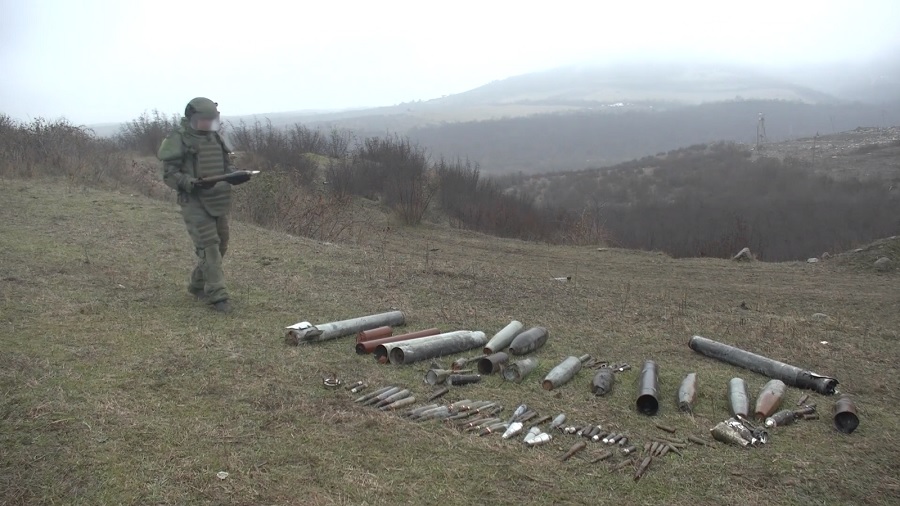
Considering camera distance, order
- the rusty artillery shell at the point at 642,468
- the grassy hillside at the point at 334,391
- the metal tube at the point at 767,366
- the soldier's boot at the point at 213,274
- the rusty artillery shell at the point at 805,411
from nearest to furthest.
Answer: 1. the grassy hillside at the point at 334,391
2. the rusty artillery shell at the point at 642,468
3. the rusty artillery shell at the point at 805,411
4. the metal tube at the point at 767,366
5. the soldier's boot at the point at 213,274

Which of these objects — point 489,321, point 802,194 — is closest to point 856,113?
point 802,194

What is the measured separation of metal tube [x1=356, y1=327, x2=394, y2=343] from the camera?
22.2 ft

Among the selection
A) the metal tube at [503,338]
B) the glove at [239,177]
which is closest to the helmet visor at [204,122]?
the glove at [239,177]

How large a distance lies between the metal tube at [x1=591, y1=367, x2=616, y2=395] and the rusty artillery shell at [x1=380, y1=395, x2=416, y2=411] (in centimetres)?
153

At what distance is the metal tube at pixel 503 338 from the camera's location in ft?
22.0

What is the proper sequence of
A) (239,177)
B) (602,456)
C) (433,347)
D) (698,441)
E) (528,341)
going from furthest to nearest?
(239,177) < (528,341) < (433,347) < (698,441) < (602,456)

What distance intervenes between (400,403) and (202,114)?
3847 mm

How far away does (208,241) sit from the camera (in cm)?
743

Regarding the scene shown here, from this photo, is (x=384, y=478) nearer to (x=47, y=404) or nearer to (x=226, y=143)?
(x=47, y=404)

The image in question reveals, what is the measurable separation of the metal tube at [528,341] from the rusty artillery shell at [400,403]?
1660 millimetres

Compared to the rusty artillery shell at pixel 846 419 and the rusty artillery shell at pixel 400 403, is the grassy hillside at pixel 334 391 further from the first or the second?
the rusty artillery shell at pixel 400 403

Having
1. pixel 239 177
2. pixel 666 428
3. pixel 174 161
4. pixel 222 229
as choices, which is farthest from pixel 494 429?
pixel 174 161

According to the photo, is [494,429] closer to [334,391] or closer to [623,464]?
[623,464]

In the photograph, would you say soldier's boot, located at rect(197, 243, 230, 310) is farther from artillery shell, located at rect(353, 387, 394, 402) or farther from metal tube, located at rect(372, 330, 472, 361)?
artillery shell, located at rect(353, 387, 394, 402)
